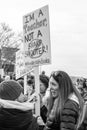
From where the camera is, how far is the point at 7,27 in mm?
35812

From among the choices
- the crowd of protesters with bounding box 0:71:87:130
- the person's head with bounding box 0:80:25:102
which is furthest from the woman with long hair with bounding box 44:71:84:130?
the person's head with bounding box 0:80:25:102

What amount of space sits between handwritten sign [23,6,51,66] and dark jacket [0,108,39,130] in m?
2.23

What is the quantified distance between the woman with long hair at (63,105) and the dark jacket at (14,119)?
296 millimetres

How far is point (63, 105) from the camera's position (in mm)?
2756

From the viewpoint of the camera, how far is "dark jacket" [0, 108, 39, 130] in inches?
102

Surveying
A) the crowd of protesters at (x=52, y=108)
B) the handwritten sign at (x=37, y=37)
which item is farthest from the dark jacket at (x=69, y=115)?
the handwritten sign at (x=37, y=37)

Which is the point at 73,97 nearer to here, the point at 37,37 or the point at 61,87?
the point at 61,87

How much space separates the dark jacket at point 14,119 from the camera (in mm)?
2600

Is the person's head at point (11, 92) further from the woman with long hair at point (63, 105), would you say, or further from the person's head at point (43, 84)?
the person's head at point (43, 84)

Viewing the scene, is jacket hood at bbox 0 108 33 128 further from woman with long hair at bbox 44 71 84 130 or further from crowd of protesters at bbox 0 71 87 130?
woman with long hair at bbox 44 71 84 130

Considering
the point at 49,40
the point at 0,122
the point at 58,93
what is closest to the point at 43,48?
the point at 49,40

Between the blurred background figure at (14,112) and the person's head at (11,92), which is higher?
the person's head at (11,92)

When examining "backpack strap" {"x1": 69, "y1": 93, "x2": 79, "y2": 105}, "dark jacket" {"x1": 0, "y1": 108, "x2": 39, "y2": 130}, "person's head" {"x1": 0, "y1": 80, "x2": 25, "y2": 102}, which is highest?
"person's head" {"x1": 0, "y1": 80, "x2": 25, "y2": 102}

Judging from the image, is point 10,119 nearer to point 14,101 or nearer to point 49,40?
point 14,101
